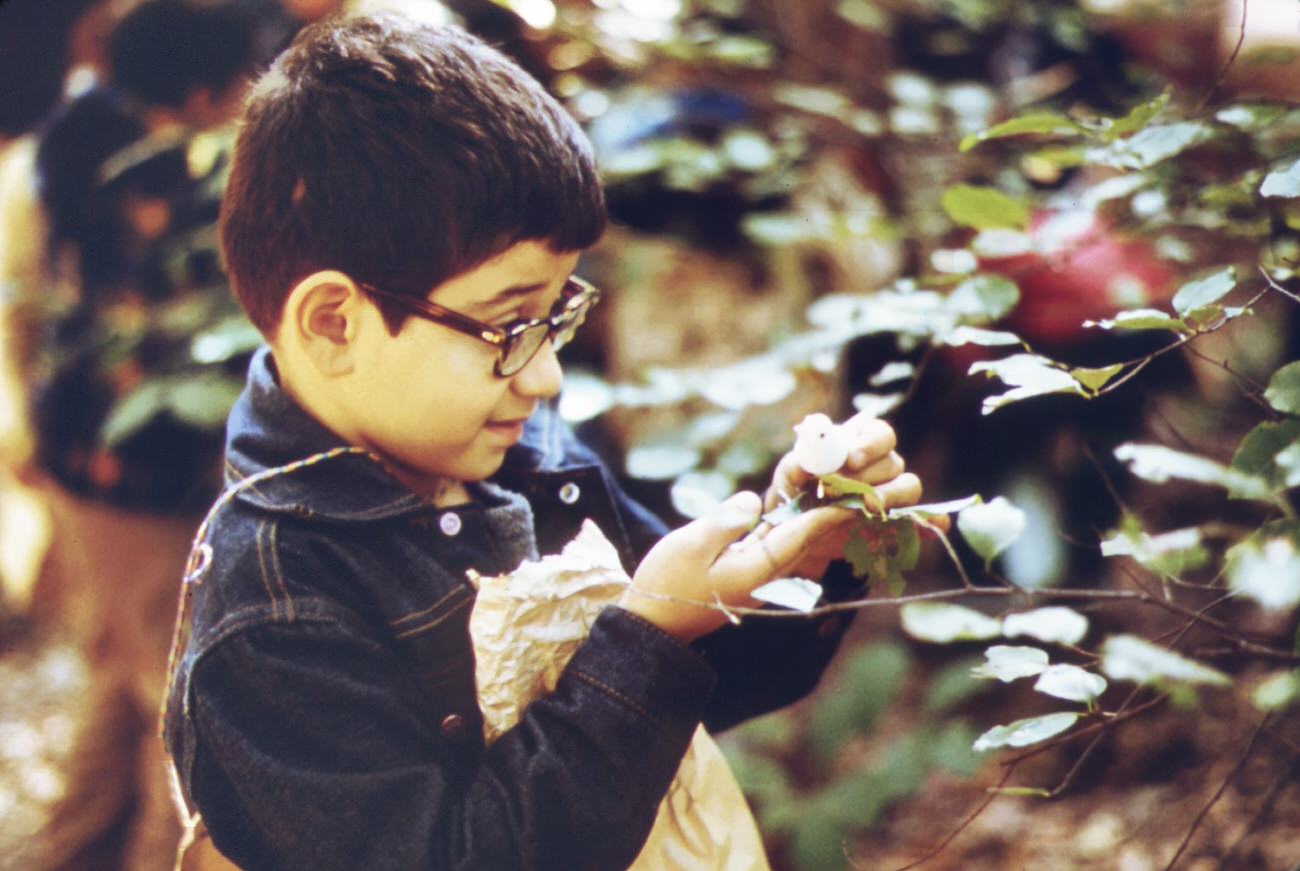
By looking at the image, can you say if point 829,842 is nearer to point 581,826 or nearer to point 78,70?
point 581,826

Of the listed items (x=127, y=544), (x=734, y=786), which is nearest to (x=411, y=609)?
(x=734, y=786)

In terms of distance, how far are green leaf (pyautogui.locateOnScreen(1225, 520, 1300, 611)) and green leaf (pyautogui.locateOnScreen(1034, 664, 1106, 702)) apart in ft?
0.48

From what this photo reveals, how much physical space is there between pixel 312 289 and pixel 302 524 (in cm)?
21

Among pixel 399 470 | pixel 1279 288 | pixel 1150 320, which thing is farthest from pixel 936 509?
pixel 399 470

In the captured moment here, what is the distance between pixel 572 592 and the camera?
3.27 feet

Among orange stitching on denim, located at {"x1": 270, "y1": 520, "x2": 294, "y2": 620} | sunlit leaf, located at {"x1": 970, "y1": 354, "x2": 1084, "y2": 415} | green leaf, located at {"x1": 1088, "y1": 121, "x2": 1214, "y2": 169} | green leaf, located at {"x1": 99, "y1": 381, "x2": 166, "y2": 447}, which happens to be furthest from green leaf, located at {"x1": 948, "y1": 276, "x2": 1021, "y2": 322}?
green leaf, located at {"x1": 99, "y1": 381, "x2": 166, "y2": 447}

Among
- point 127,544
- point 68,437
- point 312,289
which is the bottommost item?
point 127,544

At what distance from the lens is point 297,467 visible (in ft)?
3.40

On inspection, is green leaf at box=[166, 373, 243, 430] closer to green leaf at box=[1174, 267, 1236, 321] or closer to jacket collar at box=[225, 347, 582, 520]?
jacket collar at box=[225, 347, 582, 520]

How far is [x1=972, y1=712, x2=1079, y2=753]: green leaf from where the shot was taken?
32.8 inches

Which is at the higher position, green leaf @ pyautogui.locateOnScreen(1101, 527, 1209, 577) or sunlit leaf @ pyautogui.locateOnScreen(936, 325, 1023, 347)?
green leaf @ pyautogui.locateOnScreen(1101, 527, 1209, 577)

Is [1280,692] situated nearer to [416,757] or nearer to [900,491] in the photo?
[900,491]

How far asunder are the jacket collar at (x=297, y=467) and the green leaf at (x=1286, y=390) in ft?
2.30

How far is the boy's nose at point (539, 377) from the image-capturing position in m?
1.07
